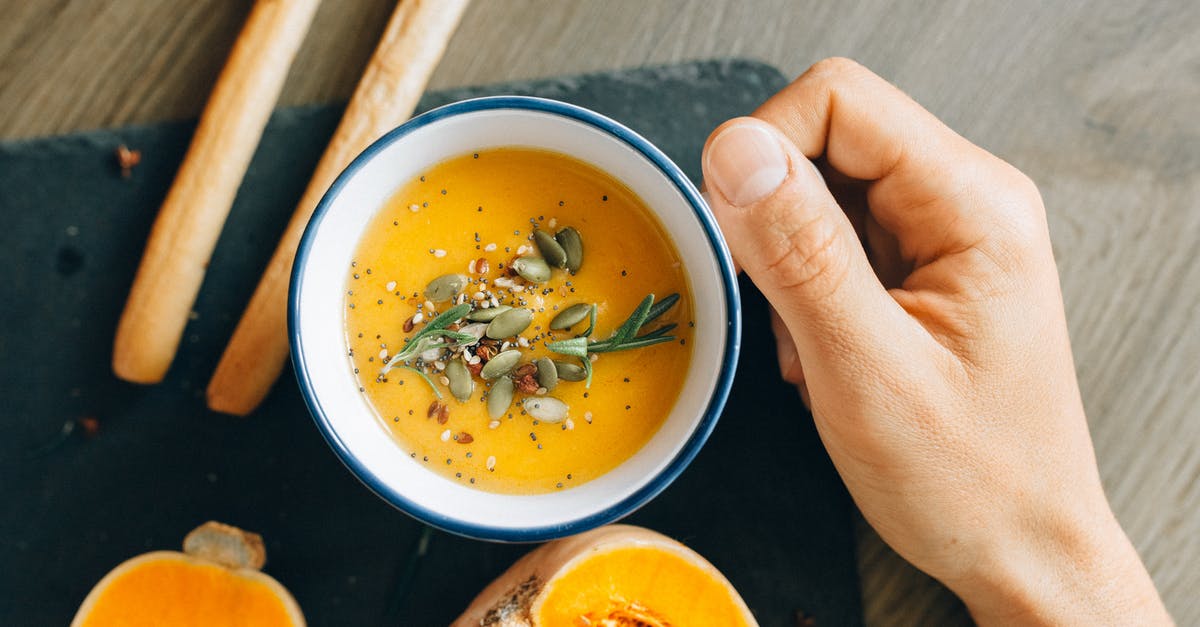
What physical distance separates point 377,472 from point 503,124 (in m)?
0.39

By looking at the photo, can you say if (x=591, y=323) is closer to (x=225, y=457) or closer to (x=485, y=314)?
(x=485, y=314)

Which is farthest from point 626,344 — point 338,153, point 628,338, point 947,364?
point 338,153

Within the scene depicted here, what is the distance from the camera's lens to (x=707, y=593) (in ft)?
3.29

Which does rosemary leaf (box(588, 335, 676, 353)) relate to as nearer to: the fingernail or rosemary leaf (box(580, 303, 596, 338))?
rosemary leaf (box(580, 303, 596, 338))

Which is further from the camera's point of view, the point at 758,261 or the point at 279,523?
the point at 279,523

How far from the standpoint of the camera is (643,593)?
3.30ft

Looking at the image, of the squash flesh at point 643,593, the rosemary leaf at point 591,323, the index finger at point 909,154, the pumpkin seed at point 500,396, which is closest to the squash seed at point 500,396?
the pumpkin seed at point 500,396

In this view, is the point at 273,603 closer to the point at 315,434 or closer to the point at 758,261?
the point at 315,434

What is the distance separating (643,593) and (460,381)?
337 millimetres

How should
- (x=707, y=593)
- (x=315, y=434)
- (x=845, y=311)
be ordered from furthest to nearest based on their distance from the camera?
(x=315, y=434)
(x=707, y=593)
(x=845, y=311)

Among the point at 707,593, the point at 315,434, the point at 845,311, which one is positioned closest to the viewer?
the point at 845,311

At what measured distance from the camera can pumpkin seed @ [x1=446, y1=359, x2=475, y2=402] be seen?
3.12ft

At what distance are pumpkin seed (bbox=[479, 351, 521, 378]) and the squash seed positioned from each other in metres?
0.01

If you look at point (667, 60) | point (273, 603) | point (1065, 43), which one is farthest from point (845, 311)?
point (273, 603)
